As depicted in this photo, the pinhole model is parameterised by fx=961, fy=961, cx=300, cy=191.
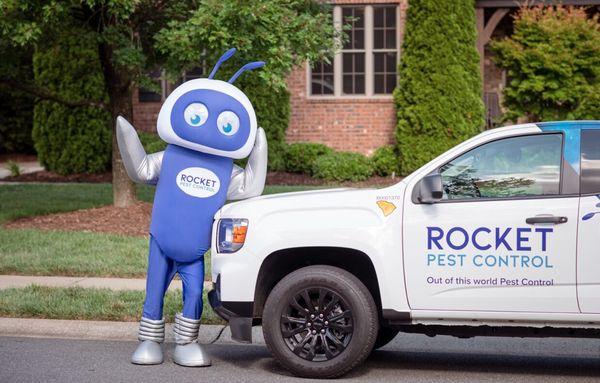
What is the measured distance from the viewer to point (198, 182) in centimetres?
690

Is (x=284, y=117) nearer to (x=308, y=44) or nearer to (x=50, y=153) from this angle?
(x=50, y=153)

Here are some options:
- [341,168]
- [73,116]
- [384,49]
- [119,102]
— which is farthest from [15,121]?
[119,102]

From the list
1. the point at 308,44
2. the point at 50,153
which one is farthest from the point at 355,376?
the point at 50,153

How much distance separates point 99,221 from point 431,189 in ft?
24.9

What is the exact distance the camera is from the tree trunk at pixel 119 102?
13383mm

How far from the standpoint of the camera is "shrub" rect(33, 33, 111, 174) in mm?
19375

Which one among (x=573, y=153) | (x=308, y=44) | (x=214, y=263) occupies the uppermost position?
(x=308, y=44)

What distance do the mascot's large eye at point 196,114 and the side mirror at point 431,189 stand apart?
161cm

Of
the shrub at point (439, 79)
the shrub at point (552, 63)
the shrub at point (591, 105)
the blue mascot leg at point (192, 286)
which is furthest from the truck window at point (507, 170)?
the shrub at point (439, 79)

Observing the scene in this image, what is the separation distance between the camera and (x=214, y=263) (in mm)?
6660

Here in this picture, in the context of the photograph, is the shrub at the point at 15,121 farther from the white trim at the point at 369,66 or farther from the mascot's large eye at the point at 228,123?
A: the mascot's large eye at the point at 228,123

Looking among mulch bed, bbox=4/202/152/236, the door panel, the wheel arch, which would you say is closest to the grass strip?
mulch bed, bbox=4/202/152/236

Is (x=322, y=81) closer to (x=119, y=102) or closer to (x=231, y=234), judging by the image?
(x=119, y=102)

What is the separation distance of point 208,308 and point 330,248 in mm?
2431
